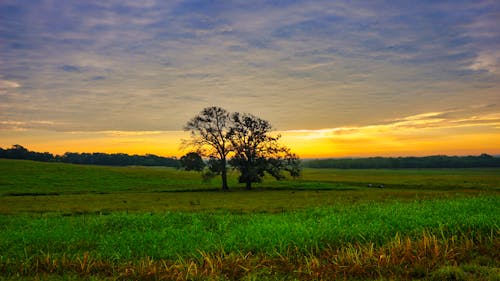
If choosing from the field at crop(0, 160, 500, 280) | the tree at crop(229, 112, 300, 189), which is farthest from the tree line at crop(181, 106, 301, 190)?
the field at crop(0, 160, 500, 280)

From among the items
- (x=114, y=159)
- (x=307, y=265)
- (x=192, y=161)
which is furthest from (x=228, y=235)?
(x=114, y=159)

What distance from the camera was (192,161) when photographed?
65.8 m

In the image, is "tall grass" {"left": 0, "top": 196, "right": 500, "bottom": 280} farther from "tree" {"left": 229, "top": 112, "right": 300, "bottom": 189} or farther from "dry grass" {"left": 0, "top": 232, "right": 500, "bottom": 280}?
"tree" {"left": 229, "top": 112, "right": 300, "bottom": 189}

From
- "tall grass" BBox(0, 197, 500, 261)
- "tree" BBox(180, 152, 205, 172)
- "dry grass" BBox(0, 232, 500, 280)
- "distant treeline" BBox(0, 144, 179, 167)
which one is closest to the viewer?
"dry grass" BBox(0, 232, 500, 280)

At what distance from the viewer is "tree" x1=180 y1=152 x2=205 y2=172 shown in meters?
65.8

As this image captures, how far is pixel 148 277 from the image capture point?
9.26 meters

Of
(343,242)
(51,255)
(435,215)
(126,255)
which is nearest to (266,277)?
(343,242)

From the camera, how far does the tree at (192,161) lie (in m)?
65.8

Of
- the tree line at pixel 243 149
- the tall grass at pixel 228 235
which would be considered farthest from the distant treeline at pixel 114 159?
the tall grass at pixel 228 235

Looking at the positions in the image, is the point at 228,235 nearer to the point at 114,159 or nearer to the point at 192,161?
the point at 192,161

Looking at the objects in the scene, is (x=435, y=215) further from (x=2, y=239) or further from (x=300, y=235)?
(x=2, y=239)

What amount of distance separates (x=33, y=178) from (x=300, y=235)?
79.1 m

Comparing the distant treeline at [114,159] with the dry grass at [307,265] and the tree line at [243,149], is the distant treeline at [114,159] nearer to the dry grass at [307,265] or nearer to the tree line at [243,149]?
the tree line at [243,149]

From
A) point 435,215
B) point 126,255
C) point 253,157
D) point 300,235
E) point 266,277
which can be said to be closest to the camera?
point 266,277
